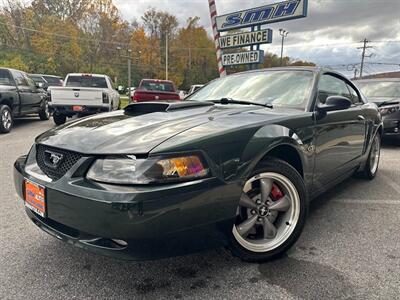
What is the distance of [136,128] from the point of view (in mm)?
2172

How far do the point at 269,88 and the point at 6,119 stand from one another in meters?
7.47

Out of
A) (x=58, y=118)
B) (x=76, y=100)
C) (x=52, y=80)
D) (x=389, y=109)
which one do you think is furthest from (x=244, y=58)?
(x=52, y=80)

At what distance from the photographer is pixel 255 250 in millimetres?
2277

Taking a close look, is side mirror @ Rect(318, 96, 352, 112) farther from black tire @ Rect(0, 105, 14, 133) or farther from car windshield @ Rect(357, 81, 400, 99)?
black tire @ Rect(0, 105, 14, 133)

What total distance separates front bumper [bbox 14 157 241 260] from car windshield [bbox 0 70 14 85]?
8149 mm

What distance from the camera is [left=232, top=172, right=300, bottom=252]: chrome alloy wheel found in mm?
2263

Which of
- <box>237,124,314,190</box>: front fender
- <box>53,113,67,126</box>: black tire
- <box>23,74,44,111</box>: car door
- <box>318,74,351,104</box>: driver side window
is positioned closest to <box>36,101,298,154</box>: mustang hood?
<box>237,124,314,190</box>: front fender

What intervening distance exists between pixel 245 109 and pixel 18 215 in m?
2.38

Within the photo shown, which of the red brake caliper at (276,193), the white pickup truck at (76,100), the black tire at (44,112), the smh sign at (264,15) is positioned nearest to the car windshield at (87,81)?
the black tire at (44,112)

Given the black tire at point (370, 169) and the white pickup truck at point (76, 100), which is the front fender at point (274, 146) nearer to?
the black tire at point (370, 169)

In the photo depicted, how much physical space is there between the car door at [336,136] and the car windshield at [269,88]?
16 cm

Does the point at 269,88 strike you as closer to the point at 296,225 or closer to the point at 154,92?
the point at 296,225

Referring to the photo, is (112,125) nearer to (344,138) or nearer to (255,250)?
(255,250)

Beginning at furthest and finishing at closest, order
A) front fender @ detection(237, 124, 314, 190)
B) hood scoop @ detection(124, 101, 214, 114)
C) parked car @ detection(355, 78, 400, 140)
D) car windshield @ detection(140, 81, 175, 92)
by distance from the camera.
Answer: car windshield @ detection(140, 81, 175, 92)
parked car @ detection(355, 78, 400, 140)
hood scoop @ detection(124, 101, 214, 114)
front fender @ detection(237, 124, 314, 190)
